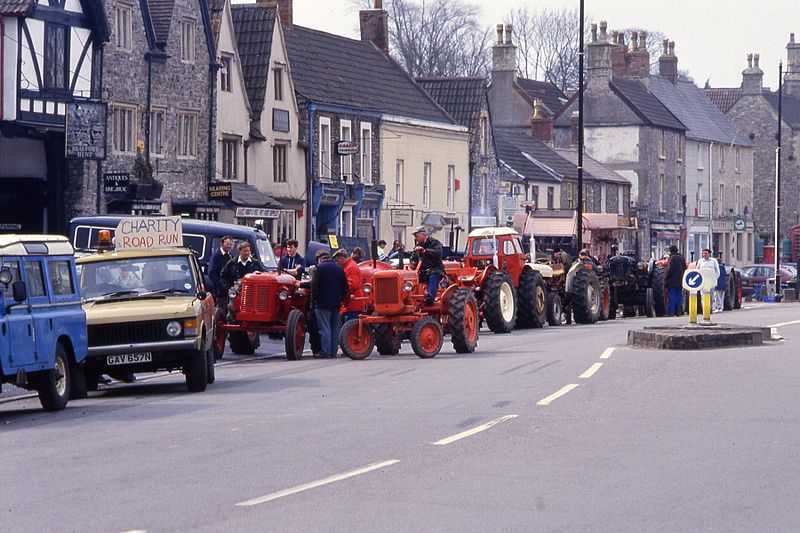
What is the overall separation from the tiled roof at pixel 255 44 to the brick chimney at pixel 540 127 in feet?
99.7

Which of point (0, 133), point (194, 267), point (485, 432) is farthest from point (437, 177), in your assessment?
point (485, 432)

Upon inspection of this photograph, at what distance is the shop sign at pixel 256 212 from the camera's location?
48.2 m

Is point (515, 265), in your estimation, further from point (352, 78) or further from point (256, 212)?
point (352, 78)

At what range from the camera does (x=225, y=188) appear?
155ft

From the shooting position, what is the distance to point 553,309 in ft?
125

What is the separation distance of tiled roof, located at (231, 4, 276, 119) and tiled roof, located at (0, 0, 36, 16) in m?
14.7

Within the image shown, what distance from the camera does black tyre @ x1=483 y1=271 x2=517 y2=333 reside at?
32.2m

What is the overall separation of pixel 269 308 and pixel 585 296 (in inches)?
557

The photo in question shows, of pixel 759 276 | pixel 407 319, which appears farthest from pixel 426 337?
pixel 759 276

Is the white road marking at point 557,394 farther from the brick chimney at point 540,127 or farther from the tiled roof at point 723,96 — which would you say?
the tiled roof at point 723,96

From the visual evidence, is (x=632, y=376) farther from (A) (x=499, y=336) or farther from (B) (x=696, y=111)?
(B) (x=696, y=111)

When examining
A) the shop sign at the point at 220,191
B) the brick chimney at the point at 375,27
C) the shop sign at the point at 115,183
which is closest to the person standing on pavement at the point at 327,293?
the shop sign at the point at 115,183

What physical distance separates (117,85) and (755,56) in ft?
243

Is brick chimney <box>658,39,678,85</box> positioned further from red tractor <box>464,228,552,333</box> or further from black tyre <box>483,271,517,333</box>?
black tyre <box>483,271,517,333</box>
